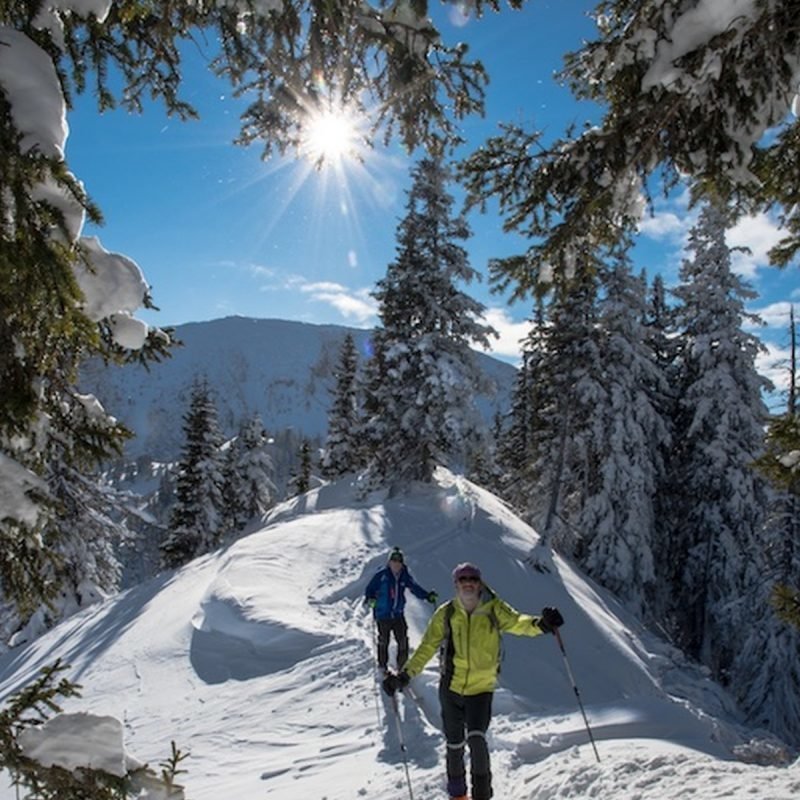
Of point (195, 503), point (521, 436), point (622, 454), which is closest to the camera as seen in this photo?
point (622, 454)

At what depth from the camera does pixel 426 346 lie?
72.5 feet

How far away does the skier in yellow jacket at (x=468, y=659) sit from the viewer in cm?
598

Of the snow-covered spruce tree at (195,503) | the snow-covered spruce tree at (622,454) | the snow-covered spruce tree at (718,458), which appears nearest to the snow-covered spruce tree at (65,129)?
the snow-covered spruce tree at (622,454)

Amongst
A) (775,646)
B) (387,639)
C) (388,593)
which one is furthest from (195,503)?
(775,646)

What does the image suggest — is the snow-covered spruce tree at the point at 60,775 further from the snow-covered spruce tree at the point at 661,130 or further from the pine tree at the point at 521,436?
the pine tree at the point at 521,436

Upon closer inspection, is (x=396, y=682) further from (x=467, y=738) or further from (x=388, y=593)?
(x=388, y=593)

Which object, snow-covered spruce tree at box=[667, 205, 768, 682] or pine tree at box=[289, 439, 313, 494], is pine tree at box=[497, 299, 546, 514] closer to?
snow-covered spruce tree at box=[667, 205, 768, 682]

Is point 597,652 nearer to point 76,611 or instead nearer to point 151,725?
point 151,725

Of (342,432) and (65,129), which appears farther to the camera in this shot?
(342,432)

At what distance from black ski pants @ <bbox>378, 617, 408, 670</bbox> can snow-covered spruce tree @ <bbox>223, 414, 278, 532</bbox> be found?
27.5m

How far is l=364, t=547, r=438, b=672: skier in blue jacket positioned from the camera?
10.7 metres

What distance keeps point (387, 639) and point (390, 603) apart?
0.64 meters

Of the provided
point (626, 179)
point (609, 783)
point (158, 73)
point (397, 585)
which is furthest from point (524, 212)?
point (397, 585)

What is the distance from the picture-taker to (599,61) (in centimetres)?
507
